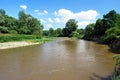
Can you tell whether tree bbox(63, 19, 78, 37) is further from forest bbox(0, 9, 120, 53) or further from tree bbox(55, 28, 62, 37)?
forest bbox(0, 9, 120, 53)

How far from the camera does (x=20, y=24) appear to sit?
208ft

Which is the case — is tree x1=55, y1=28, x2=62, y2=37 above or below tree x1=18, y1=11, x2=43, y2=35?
below

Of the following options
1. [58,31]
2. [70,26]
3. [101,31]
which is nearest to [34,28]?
[101,31]

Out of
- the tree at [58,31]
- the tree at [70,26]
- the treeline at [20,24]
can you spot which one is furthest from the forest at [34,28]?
the tree at [58,31]

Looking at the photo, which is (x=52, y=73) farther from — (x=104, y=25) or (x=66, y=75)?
(x=104, y=25)

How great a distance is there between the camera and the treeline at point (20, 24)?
5662 centimetres

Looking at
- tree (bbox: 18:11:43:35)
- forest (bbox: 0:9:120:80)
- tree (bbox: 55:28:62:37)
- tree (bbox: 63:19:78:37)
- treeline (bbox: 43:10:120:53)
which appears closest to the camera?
treeline (bbox: 43:10:120:53)

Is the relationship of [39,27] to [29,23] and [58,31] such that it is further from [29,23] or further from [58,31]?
[58,31]

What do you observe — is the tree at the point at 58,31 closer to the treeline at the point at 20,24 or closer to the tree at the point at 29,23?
the treeline at the point at 20,24

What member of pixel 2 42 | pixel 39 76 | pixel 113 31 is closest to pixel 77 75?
pixel 39 76

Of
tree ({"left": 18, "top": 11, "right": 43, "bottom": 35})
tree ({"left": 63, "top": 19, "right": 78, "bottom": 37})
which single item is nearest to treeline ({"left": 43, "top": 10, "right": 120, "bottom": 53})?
tree ({"left": 63, "top": 19, "right": 78, "bottom": 37})

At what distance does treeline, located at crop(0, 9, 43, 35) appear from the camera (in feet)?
186

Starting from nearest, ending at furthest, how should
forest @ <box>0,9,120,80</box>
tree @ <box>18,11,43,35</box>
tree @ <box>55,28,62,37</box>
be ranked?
1. forest @ <box>0,9,120,80</box>
2. tree @ <box>18,11,43,35</box>
3. tree @ <box>55,28,62,37</box>

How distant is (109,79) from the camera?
12055 mm
